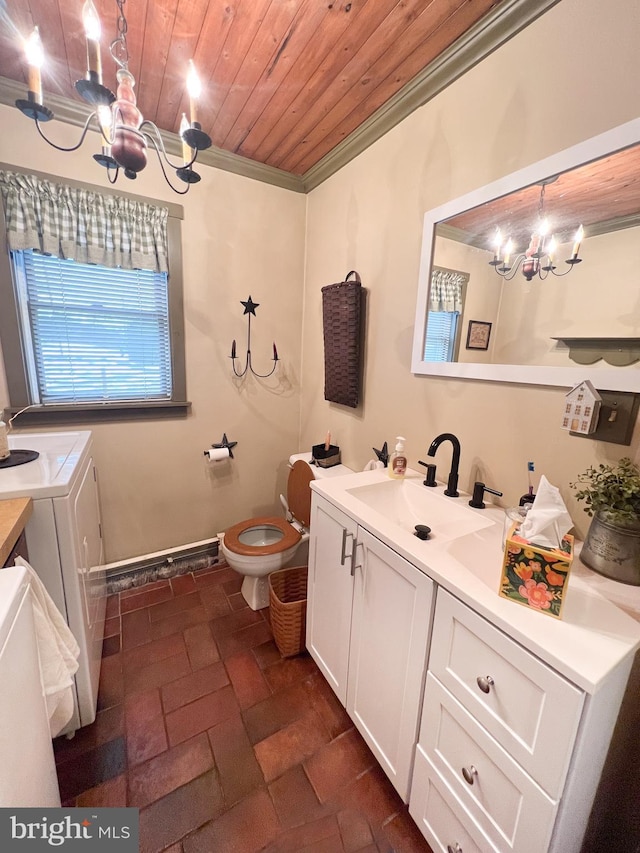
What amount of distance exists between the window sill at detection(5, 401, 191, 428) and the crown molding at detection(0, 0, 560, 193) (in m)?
1.39

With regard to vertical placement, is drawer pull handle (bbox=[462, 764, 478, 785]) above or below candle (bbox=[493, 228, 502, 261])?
below

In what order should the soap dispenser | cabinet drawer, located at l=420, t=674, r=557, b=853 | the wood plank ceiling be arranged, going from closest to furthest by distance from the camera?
cabinet drawer, located at l=420, t=674, r=557, b=853
the wood plank ceiling
the soap dispenser

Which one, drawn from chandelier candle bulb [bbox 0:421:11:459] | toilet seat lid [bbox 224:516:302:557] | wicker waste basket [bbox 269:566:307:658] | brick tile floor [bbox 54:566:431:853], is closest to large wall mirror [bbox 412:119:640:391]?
toilet seat lid [bbox 224:516:302:557]

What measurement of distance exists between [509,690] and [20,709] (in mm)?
1021

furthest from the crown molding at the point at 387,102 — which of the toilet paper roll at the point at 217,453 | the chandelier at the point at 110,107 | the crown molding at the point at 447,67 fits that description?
the toilet paper roll at the point at 217,453

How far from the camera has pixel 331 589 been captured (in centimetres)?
139

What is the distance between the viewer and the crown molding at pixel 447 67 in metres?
1.11

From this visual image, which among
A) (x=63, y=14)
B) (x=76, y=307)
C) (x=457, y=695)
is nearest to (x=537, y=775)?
(x=457, y=695)

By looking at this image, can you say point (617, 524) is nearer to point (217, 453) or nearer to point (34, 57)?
point (34, 57)

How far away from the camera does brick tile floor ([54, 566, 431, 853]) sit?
3.58 feet

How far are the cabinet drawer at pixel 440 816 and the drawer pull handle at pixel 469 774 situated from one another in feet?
0.30

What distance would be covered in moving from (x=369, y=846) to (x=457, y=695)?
0.68 metres

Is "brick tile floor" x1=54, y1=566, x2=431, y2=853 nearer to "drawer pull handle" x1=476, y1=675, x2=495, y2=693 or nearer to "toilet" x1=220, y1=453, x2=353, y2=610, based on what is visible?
"toilet" x1=220, y1=453, x2=353, y2=610

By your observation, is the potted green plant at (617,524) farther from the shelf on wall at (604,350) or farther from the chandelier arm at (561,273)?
the chandelier arm at (561,273)
